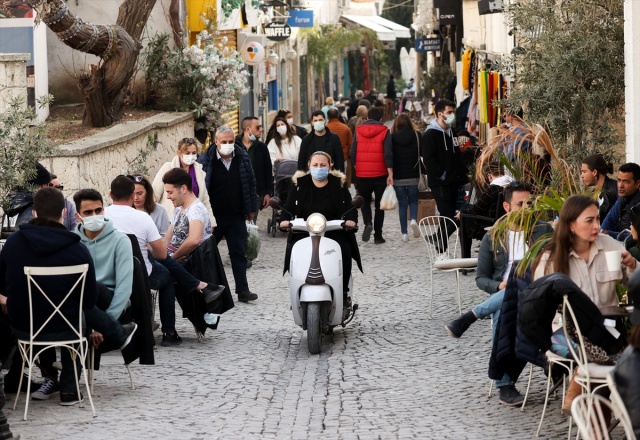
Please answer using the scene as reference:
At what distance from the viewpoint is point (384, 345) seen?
37.8 ft

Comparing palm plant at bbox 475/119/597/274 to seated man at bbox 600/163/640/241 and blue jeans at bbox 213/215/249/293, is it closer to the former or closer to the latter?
seated man at bbox 600/163/640/241

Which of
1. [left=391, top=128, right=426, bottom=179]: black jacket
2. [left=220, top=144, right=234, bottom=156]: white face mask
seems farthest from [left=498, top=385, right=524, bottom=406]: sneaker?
[left=391, top=128, right=426, bottom=179]: black jacket

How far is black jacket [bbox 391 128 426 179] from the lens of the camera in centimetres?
1894

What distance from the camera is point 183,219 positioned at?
11844 millimetres

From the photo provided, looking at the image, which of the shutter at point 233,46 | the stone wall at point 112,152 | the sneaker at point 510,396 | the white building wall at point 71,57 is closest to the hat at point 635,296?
the sneaker at point 510,396

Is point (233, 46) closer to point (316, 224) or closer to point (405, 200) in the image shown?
point (405, 200)

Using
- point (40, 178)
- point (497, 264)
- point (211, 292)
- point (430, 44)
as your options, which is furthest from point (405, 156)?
point (430, 44)

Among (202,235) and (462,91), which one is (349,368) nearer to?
(202,235)

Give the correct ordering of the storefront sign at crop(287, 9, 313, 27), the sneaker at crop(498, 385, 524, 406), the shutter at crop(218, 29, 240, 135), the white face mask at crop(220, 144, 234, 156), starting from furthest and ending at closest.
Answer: the storefront sign at crop(287, 9, 313, 27) < the shutter at crop(218, 29, 240, 135) < the white face mask at crop(220, 144, 234, 156) < the sneaker at crop(498, 385, 524, 406)

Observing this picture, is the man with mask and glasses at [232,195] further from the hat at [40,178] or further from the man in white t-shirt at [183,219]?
the hat at [40,178]

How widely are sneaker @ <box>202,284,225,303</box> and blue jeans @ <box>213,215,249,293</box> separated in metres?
2.33

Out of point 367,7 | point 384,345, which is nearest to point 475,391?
point 384,345

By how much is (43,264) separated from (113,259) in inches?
33.3

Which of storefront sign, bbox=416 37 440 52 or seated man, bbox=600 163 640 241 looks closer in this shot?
seated man, bbox=600 163 640 241
